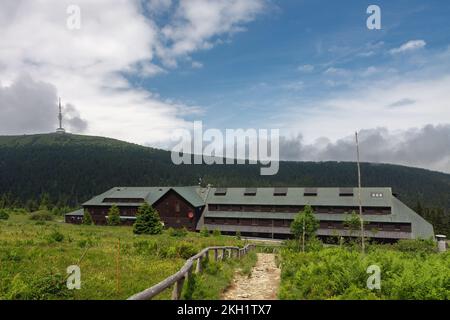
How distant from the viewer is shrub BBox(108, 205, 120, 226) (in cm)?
7344

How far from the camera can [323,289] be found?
10070 millimetres

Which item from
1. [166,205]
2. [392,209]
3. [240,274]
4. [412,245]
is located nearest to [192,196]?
[166,205]

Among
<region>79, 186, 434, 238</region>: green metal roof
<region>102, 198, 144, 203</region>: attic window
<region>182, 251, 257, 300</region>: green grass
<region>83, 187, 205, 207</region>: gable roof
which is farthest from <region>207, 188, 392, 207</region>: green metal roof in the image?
<region>182, 251, 257, 300</region>: green grass

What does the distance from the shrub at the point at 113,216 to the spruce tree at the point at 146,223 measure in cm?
1974

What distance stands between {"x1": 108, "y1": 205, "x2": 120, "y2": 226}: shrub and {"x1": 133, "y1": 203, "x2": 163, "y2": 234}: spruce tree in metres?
19.7

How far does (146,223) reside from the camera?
182 ft

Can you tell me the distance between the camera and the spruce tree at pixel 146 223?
180 feet

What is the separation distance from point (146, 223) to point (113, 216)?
21560 mm

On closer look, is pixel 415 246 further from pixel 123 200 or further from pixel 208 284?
pixel 123 200

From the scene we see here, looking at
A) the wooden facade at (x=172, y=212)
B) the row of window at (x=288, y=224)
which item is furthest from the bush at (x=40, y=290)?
the wooden facade at (x=172, y=212)

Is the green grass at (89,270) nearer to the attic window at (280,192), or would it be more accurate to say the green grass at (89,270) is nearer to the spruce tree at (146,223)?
the spruce tree at (146,223)

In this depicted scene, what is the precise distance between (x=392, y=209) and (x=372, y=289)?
2266 inches
